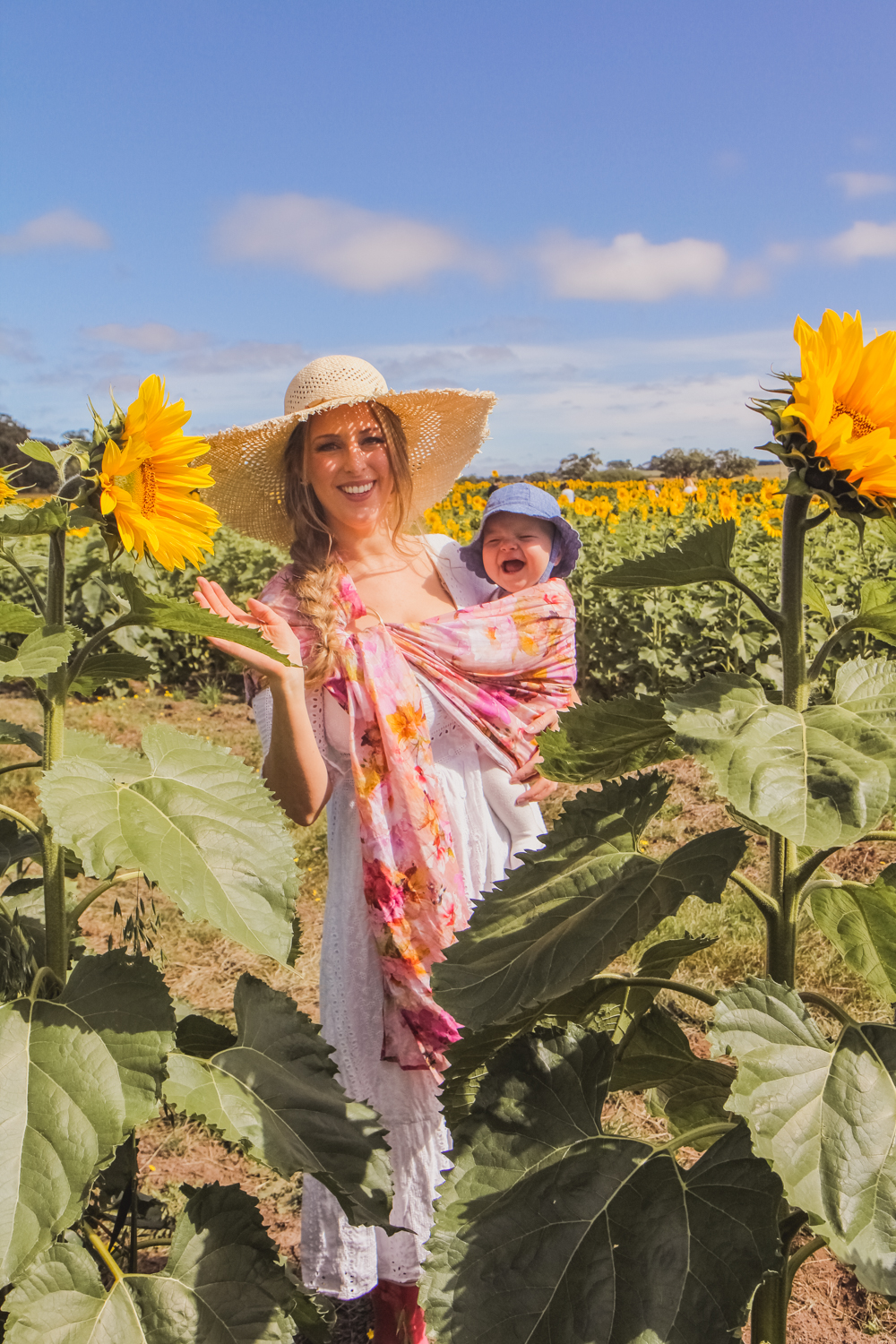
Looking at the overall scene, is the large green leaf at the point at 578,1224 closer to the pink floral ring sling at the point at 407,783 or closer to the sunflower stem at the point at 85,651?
the sunflower stem at the point at 85,651

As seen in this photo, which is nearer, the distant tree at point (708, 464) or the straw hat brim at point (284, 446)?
the straw hat brim at point (284, 446)

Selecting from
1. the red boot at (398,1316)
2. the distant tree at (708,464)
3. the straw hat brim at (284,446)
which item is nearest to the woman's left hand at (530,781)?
the straw hat brim at (284,446)

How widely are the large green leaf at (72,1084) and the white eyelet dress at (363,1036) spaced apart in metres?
1.11

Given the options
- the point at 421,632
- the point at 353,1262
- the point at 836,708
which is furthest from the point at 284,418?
the point at 353,1262

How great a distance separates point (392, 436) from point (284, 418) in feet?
0.87

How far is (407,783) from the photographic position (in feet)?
7.26

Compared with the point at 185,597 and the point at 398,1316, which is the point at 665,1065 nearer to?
the point at 398,1316

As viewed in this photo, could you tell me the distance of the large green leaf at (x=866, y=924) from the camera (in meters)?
1.07

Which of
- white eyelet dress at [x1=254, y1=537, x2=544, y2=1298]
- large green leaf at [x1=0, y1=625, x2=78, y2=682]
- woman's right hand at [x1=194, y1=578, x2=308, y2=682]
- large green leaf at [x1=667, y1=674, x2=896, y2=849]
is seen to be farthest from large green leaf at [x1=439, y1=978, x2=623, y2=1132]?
white eyelet dress at [x1=254, y1=537, x2=544, y2=1298]

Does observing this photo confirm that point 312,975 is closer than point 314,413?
No

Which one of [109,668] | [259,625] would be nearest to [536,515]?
[259,625]

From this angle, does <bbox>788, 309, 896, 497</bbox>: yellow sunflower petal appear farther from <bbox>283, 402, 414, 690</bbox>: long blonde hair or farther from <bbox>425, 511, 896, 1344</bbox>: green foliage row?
<bbox>283, 402, 414, 690</bbox>: long blonde hair

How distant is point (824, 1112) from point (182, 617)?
81 cm

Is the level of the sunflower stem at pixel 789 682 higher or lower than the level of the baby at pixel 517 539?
lower
